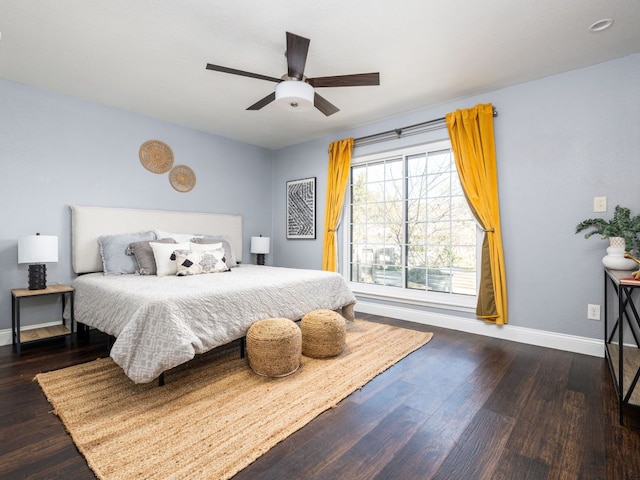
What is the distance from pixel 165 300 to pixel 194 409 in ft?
2.21

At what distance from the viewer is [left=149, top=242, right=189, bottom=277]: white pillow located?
10.5ft

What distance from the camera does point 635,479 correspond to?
132 centimetres

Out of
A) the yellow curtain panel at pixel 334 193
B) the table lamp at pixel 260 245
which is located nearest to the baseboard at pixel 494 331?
the yellow curtain panel at pixel 334 193

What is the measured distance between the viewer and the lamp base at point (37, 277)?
291 cm

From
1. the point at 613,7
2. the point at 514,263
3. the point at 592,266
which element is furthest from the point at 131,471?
the point at 613,7

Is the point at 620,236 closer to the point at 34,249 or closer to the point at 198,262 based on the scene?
the point at 198,262

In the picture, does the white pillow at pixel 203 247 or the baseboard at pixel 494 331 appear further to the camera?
the white pillow at pixel 203 247

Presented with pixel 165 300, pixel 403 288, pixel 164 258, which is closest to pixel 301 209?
pixel 403 288

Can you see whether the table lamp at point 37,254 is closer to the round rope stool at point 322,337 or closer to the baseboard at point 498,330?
the round rope stool at point 322,337

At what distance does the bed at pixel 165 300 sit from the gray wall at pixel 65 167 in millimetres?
199

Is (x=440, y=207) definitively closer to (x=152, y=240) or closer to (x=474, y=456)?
(x=474, y=456)

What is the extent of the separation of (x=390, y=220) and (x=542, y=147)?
1.74 m

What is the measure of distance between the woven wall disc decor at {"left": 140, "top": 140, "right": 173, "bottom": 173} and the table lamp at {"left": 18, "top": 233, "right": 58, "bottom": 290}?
4.61 ft

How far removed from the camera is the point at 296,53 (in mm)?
2115
